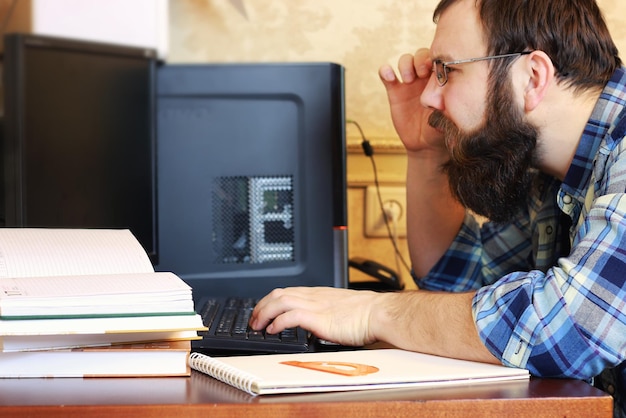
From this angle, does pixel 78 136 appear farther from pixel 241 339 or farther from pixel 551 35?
pixel 551 35

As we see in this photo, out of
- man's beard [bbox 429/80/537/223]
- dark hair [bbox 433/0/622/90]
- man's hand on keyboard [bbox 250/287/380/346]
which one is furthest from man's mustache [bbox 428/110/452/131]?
man's hand on keyboard [bbox 250/287/380/346]

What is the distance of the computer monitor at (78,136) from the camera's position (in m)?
1.05

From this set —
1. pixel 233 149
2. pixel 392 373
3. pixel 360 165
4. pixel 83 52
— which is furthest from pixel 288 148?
pixel 392 373

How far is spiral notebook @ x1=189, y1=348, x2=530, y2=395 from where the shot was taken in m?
0.66

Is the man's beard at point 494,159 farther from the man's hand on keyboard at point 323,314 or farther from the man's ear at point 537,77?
the man's hand on keyboard at point 323,314

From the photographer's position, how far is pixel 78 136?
3.68ft

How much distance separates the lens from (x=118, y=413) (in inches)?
24.0

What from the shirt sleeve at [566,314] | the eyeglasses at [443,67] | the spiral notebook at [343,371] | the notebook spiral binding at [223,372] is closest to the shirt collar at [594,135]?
the eyeglasses at [443,67]

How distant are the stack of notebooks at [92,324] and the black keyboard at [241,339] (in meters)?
0.13

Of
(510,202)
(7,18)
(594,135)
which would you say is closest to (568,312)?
(594,135)

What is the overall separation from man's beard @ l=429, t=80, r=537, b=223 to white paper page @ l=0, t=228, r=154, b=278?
1.81 feet

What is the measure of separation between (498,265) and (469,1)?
0.44 metres

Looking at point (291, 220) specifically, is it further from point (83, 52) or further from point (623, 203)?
point (623, 203)

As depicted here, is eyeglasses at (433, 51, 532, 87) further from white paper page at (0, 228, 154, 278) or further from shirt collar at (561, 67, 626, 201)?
white paper page at (0, 228, 154, 278)
